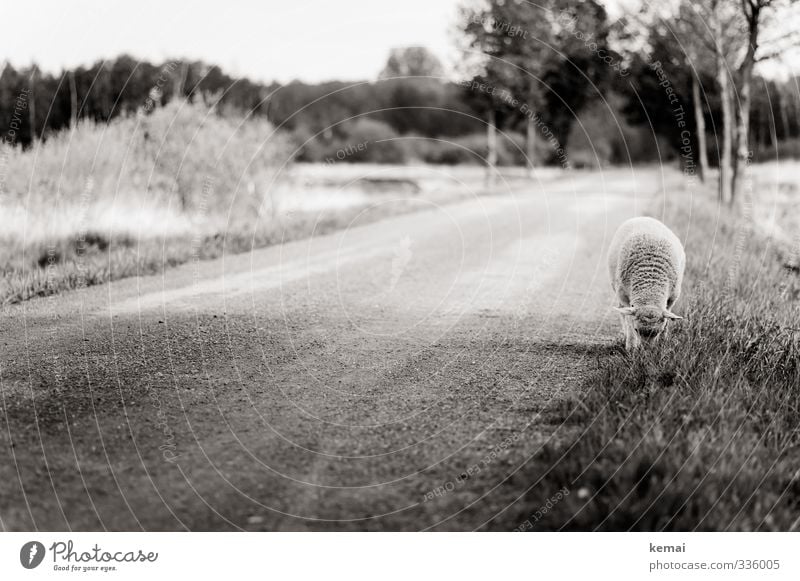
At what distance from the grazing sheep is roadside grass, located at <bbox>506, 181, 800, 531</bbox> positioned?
0.18 m

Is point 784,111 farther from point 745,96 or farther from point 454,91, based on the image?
Answer: point 454,91

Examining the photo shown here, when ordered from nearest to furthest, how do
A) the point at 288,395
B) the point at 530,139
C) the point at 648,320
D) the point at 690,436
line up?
the point at 690,436 → the point at 288,395 → the point at 648,320 → the point at 530,139

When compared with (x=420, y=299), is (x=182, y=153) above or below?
above

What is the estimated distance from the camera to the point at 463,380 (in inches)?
174

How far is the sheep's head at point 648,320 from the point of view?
4.67 m

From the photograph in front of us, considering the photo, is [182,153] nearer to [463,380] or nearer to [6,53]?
[6,53]

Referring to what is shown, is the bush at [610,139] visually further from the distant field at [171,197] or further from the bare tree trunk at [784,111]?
the bare tree trunk at [784,111]

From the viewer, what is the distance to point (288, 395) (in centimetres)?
412

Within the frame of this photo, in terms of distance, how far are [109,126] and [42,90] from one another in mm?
3325

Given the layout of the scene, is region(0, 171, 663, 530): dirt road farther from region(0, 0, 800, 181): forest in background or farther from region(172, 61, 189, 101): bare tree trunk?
region(172, 61, 189, 101): bare tree trunk

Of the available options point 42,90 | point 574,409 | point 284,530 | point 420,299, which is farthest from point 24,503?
point 42,90

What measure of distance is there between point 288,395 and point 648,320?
9.21 ft
